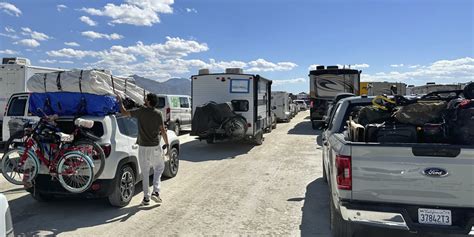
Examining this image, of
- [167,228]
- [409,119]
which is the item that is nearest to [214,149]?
[167,228]

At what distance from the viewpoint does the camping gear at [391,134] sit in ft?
13.7

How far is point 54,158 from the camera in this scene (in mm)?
5668

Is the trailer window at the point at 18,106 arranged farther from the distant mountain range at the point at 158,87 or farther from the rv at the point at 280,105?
the rv at the point at 280,105

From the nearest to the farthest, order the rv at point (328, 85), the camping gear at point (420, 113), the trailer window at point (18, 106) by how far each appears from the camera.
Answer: the camping gear at point (420, 113)
the trailer window at point (18, 106)
the rv at point (328, 85)

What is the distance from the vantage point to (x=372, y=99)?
5488 mm

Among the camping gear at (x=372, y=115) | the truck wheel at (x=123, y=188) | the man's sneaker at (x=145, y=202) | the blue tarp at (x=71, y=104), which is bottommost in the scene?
the man's sneaker at (x=145, y=202)

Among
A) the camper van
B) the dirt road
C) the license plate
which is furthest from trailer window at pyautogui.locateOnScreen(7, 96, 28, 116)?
the license plate

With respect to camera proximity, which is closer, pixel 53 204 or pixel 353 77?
pixel 53 204

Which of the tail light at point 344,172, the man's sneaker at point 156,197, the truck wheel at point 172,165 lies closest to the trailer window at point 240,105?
the truck wheel at point 172,165

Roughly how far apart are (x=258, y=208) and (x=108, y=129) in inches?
105

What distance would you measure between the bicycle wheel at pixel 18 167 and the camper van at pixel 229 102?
22.5 feet

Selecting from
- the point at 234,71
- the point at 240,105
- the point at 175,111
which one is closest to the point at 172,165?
the point at 240,105

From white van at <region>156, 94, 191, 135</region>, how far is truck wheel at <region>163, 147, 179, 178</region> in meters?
7.54

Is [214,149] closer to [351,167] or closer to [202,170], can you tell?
[202,170]
